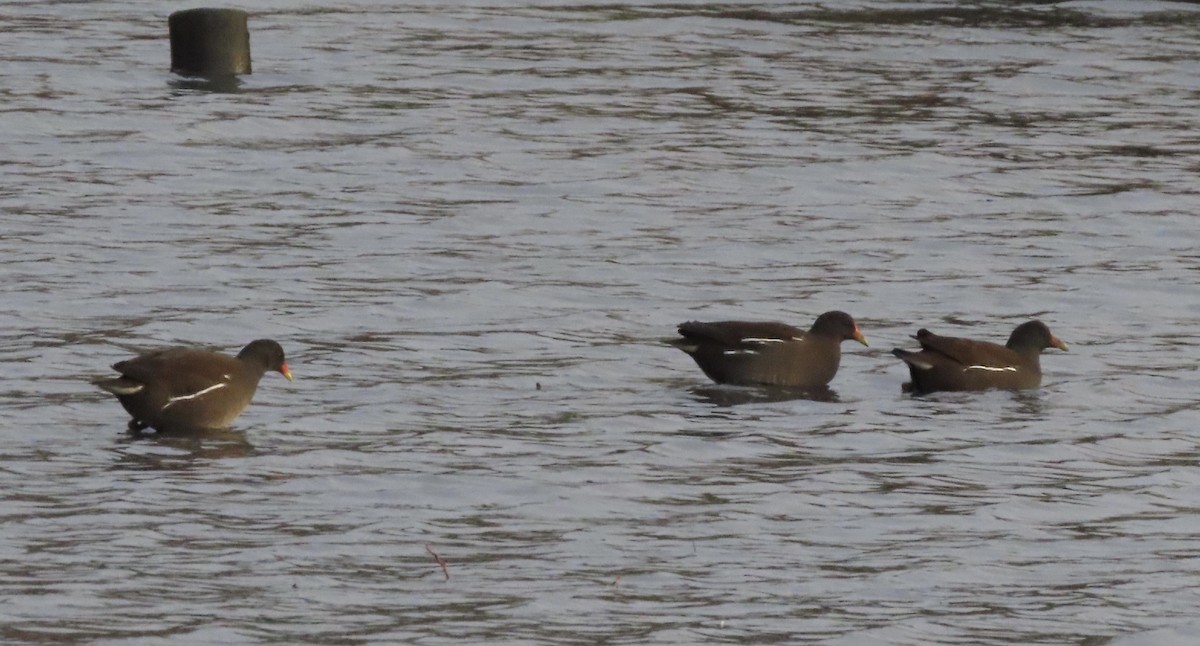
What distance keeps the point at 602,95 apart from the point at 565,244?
24.9 ft

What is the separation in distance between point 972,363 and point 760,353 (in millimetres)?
1285

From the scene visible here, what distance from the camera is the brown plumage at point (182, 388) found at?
13117 mm

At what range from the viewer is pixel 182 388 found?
13227mm

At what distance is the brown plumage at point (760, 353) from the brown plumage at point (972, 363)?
0.49 m

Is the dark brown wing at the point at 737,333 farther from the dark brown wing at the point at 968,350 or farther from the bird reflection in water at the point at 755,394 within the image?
the dark brown wing at the point at 968,350

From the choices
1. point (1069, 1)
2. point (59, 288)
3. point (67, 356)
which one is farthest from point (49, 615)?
point (1069, 1)

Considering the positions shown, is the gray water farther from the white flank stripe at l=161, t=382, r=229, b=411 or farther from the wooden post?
the wooden post

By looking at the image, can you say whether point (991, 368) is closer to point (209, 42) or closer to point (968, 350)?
point (968, 350)

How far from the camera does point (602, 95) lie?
27000 mm

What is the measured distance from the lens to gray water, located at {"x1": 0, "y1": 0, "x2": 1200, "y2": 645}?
10.4 meters

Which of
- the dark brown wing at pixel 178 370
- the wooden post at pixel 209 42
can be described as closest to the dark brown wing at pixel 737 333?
the dark brown wing at pixel 178 370

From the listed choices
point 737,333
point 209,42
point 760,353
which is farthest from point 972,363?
point 209,42

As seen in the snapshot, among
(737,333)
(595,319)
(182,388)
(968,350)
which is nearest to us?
(182,388)

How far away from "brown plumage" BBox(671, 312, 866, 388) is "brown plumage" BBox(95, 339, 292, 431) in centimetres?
284
